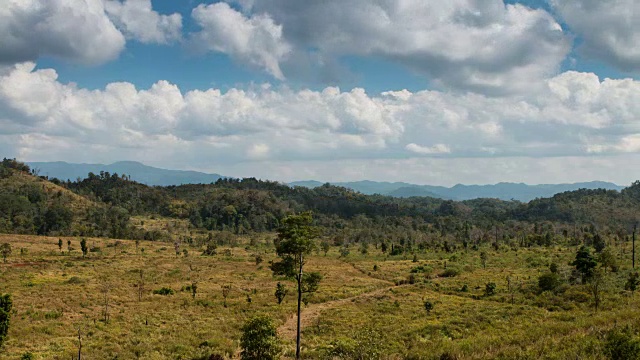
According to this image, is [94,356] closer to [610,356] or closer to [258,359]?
[258,359]

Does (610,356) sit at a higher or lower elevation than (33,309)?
higher

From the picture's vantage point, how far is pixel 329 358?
27.2 metres

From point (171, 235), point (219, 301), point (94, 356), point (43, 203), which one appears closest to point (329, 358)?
point (94, 356)

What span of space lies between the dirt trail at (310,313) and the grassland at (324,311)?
0.19m

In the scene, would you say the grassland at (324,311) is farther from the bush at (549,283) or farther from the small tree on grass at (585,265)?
the small tree on grass at (585,265)

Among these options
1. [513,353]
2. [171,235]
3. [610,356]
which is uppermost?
[610,356]

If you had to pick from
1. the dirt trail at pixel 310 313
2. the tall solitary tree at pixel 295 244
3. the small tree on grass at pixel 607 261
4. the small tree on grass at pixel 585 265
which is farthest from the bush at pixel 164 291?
the small tree on grass at pixel 607 261

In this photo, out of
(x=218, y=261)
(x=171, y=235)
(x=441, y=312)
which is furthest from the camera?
(x=171, y=235)

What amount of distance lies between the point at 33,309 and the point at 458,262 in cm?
8089

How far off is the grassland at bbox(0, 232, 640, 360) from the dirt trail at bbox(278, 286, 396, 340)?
0.64ft

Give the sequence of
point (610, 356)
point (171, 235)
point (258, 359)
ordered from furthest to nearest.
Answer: point (171, 235), point (258, 359), point (610, 356)

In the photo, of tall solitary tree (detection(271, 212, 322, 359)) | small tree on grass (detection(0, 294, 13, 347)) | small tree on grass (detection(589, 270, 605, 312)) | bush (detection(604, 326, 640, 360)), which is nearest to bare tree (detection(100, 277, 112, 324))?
small tree on grass (detection(0, 294, 13, 347))

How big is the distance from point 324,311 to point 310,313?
1699 mm

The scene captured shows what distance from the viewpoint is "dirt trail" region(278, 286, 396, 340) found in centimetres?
3959
